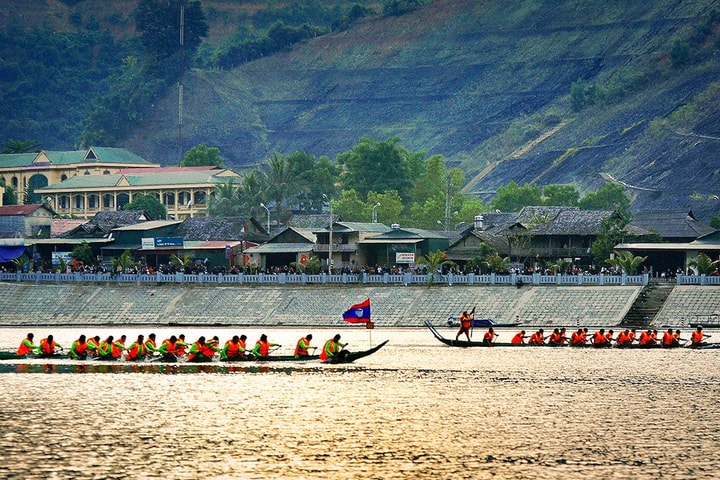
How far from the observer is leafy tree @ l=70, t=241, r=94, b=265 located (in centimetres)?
11962

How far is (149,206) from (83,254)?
156 feet

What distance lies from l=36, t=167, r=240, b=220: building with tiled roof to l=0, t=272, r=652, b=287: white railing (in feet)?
226

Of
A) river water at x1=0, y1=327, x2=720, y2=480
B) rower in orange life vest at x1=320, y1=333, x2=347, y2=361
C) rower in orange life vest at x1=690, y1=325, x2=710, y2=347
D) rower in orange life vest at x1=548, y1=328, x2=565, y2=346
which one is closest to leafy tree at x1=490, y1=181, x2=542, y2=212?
river water at x1=0, y1=327, x2=720, y2=480

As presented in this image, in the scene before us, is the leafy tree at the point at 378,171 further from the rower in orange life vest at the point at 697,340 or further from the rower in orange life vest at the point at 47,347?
the rower in orange life vest at the point at 47,347

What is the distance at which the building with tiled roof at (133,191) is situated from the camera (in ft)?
596

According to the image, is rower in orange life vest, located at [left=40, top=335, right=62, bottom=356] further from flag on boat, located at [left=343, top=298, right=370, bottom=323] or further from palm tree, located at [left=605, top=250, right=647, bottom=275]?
palm tree, located at [left=605, top=250, right=647, bottom=275]

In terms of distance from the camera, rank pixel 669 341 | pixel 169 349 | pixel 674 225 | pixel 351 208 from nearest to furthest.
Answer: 1. pixel 169 349
2. pixel 669 341
3. pixel 674 225
4. pixel 351 208

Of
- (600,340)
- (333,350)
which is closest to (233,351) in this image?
(333,350)

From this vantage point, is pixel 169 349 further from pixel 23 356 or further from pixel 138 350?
pixel 23 356

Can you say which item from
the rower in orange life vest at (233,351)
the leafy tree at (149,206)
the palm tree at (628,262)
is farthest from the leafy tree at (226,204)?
the rower in orange life vest at (233,351)

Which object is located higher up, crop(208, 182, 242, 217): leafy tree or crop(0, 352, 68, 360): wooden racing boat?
crop(208, 182, 242, 217): leafy tree

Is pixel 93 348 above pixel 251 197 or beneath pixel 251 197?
beneath

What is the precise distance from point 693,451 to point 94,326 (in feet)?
193

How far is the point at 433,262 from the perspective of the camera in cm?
10306
